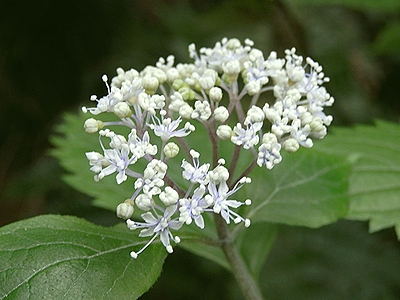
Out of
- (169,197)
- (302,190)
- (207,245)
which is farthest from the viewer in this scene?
(302,190)

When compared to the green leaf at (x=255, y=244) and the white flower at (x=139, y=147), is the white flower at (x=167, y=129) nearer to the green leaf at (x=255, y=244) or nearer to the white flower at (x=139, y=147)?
the white flower at (x=139, y=147)

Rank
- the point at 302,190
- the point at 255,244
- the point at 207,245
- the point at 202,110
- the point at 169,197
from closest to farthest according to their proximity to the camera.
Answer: the point at 169,197, the point at 202,110, the point at 207,245, the point at 302,190, the point at 255,244

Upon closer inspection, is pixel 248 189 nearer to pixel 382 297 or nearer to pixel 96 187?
pixel 96 187

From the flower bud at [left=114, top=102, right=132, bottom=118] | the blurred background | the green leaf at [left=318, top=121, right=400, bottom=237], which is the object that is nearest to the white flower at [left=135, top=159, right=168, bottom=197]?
the flower bud at [left=114, top=102, right=132, bottom=118]

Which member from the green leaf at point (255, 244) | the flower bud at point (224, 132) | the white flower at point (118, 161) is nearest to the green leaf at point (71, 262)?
the white flower at point (118, 161)

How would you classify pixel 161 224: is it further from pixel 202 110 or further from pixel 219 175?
pixel 202 110

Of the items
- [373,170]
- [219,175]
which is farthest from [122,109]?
[373,170]

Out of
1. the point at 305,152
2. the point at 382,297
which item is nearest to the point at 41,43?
the point at 305,152
